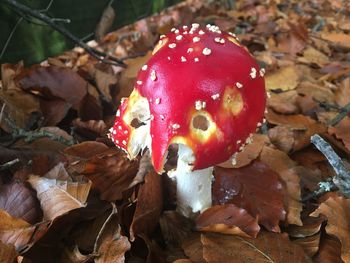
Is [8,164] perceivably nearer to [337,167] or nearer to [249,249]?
[249,249]

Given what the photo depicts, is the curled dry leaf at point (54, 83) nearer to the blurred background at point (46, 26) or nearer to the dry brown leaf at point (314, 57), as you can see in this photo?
the blurred background at point (46, 26)

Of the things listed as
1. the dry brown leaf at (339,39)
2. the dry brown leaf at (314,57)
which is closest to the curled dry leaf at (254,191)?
the dry brown leaf at (314,57)

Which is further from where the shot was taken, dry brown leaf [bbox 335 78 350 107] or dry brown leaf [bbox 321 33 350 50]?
dry brown leaf [bbox 321 33 350 50]

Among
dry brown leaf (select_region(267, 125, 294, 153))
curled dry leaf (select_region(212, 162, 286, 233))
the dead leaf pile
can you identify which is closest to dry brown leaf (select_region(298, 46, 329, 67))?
the dead leaf pile

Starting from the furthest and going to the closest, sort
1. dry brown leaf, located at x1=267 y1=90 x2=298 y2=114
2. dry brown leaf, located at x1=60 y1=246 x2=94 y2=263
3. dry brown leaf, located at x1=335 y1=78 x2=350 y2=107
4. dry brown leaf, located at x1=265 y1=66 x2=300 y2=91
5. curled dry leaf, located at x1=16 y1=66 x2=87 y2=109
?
dry brown leaf, located at x1=265 y1=66 x2=300 y2=91 → dry brown leaf, located at x1=335 y1=78 x2=350 y2=107 → dry brown leaf, located at x1=267 y1=90 x2=298 y2=114 → curled dry leaf, located at x1=16 y1=66 x2=87 y2=109 → dry brown leaf, located at x1=60 y1=246 x2=94 y2=263

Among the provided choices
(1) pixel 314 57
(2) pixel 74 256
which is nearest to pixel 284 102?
(1) pixel 314 57

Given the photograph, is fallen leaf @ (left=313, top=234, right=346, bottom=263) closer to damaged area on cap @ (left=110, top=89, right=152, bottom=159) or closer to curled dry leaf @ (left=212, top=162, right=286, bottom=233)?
curled dry leaf @ (left=212, top=162, right=286, bottom=233)
